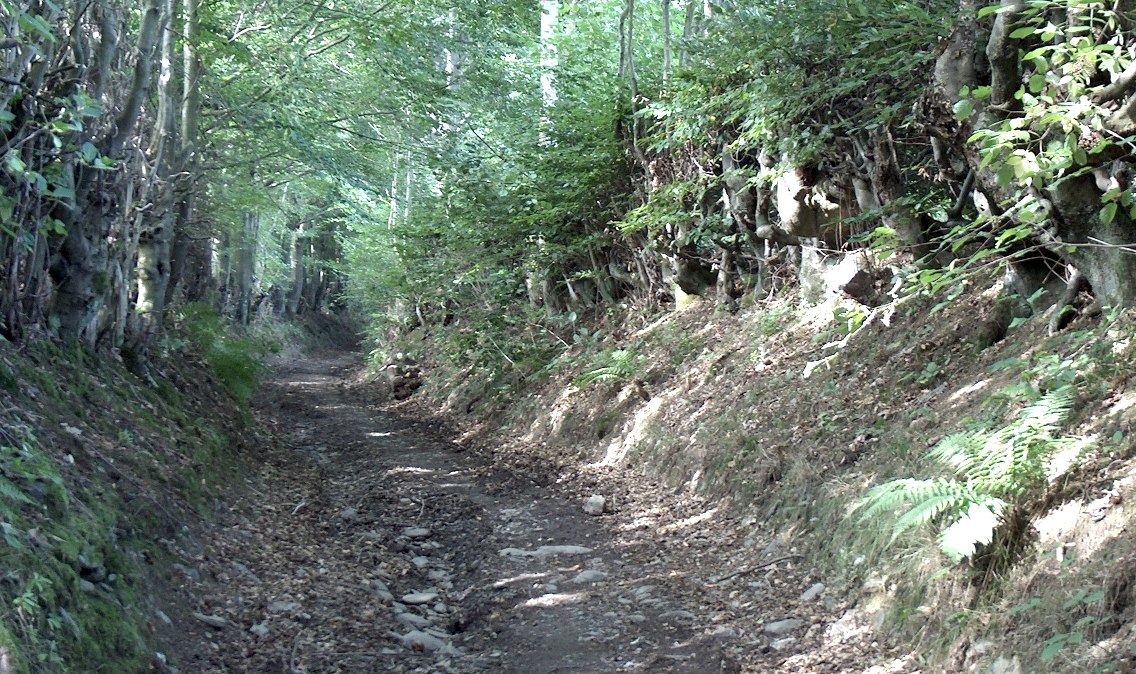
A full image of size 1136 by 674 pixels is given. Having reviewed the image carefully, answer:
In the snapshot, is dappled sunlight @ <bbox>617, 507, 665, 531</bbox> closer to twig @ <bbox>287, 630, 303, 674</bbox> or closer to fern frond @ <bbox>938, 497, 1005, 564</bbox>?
twig @ <bbox>287, 630, 303, 674</bbox>

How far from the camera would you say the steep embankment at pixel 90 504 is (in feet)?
12.9

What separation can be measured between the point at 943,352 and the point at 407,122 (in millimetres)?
9823

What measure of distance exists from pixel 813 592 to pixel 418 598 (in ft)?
9.21

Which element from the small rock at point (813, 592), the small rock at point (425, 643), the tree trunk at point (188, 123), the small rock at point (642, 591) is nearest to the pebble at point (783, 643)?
the small rock at point (813, 592)

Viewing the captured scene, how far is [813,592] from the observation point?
5641mm

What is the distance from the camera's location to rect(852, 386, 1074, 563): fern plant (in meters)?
4.38

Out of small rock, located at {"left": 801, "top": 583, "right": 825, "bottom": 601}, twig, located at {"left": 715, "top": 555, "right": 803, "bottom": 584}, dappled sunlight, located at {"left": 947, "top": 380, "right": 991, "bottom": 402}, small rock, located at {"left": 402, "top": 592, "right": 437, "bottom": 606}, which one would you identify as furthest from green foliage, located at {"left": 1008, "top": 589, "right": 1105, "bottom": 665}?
small rock, located at {"left": 402, "top": 592, "right": 437, "bottom": 606}

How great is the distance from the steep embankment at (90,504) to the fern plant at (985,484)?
3.99m

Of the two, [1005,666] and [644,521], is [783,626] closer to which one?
[1005,666]

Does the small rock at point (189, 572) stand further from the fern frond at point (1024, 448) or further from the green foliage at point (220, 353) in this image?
the green foliage at point (220, 353)

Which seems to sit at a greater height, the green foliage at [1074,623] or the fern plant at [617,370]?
the fern plant at [617,370]

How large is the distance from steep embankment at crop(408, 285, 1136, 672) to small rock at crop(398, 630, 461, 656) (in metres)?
1.90

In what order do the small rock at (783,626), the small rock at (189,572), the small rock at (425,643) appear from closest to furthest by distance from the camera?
1. the small rock at (783,626)
2. the small rock at (425,643)
3. the small rock at (189,572)

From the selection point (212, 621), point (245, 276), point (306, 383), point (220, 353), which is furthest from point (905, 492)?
point (245, 276)
